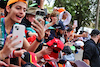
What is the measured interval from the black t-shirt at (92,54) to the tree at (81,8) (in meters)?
12.2

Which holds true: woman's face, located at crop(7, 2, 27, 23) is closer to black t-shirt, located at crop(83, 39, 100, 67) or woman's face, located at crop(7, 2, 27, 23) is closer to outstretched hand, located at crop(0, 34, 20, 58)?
outstretched hand, located at crop(0, 34, 20, 58)

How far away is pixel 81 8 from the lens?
17.6m

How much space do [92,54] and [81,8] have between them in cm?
1444

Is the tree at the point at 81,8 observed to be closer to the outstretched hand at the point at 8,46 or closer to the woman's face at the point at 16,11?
the woman's face at the point at 16,11

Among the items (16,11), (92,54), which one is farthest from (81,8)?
(16,11)

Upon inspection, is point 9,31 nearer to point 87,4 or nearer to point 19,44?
point 19,44

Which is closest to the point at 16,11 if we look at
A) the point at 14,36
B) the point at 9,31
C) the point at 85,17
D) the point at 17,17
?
the point at 17,17

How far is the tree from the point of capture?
53.7ft

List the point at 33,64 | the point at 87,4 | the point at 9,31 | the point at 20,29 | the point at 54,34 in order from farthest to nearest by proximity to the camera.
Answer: the point at 87,4 < the point at 54,34 < the point at 9,31 < the point at 20,29 < the point at 33,64

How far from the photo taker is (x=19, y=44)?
1.58 m

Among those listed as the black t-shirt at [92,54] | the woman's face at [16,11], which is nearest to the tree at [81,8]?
the black t-shirt at [92,54]

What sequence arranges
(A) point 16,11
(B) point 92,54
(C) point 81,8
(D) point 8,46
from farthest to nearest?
(C) point 81,8, (B) point 92,54, (A) point 16,11, (D) point 8,46

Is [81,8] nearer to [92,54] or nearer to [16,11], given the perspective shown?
[92,54]

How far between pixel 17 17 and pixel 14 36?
1.31ft
